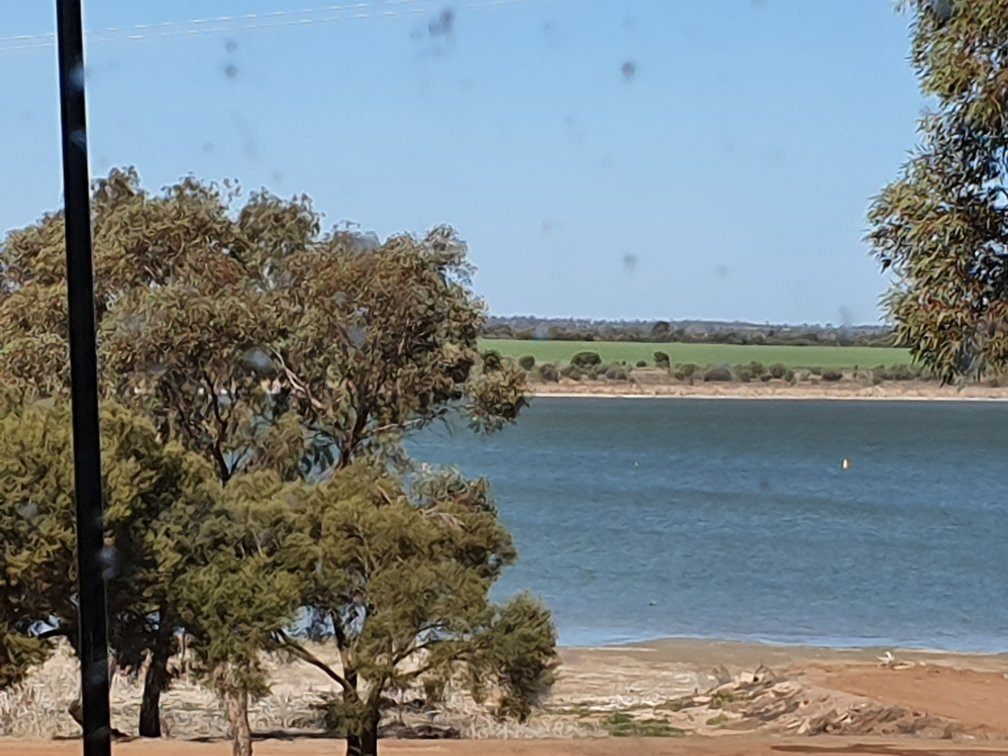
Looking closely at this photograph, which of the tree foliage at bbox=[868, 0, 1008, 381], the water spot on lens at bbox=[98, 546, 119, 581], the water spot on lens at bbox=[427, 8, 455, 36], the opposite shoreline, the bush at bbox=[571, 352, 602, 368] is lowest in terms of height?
the water spot on lens at bbox=[98, 546, 119, 581]

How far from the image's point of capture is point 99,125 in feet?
8.52

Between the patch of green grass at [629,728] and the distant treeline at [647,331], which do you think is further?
the patch of green grass at [629,728]

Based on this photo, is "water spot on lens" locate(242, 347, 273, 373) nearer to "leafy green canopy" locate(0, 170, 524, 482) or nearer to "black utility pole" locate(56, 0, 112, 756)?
"leafy green canopy" locate(0, 170, 524, 482)

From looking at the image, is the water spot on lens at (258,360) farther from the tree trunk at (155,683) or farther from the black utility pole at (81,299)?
the black utility pole at (81,299)

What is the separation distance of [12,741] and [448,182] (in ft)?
4.87

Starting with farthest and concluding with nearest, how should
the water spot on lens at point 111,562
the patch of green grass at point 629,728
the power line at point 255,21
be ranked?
the patch of green grass at point 629,728, the water spot on lens at point 111,562, the power line at point 255,21

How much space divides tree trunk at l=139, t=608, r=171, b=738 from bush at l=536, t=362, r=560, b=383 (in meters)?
0.90

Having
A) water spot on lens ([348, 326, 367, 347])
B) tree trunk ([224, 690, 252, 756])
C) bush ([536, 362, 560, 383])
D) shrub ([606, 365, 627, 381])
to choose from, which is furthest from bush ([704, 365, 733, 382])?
tree trunk ([224, 690, 252, 756])

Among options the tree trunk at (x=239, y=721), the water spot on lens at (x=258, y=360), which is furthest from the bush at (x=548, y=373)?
the tree trunk at (x=239, y=721)

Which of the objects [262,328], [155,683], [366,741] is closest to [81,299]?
[262,328]

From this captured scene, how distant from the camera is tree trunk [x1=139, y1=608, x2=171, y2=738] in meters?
2.77

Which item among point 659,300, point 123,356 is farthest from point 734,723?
point 123,356

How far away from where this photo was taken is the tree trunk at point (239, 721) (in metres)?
2.79

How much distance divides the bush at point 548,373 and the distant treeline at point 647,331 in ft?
0.19
